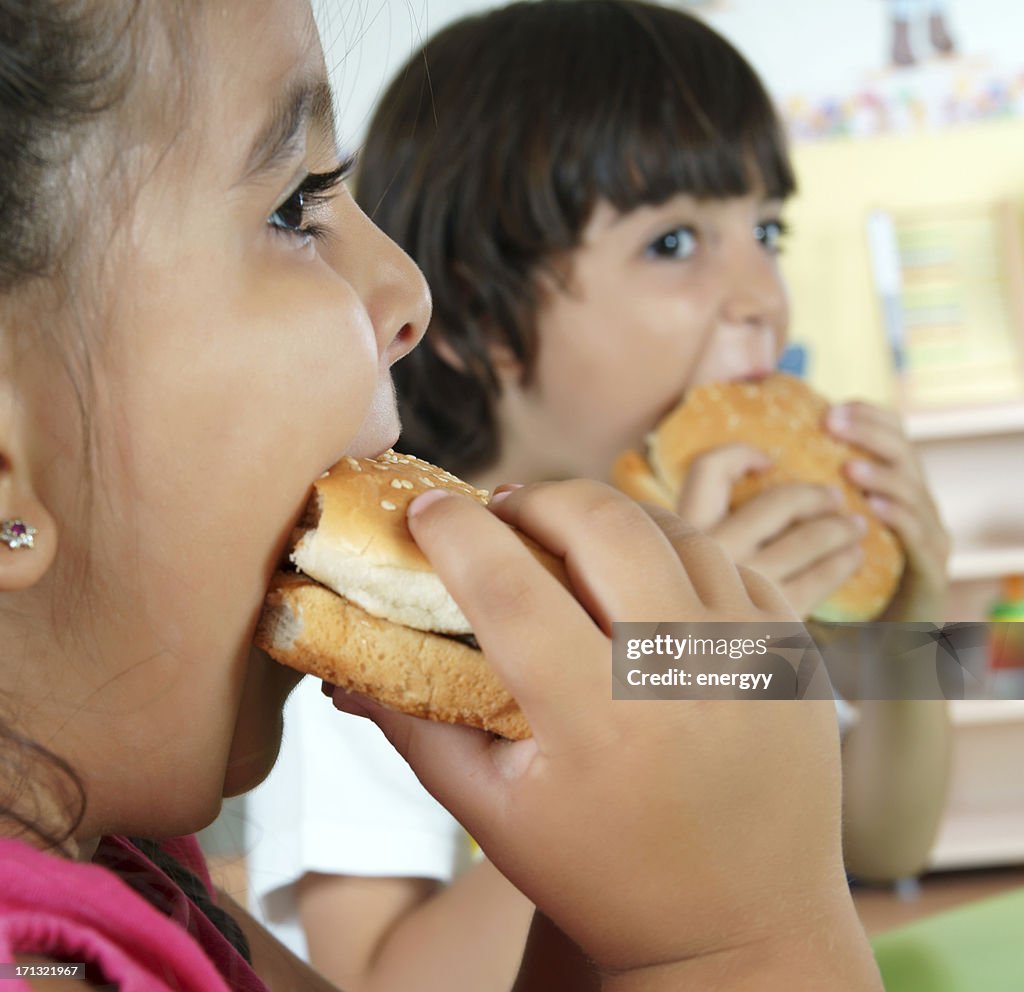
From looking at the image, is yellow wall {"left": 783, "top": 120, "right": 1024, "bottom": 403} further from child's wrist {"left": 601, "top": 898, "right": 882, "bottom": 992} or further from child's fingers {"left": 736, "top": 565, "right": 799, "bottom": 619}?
child's wrist {"left": 601, "top": 898, "right": 882, "bottom": 992}

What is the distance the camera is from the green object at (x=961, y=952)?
3.13ft

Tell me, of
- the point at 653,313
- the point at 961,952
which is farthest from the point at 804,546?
the point at 961,952

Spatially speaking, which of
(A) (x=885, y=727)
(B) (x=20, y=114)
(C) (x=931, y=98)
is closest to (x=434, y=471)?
(B) (x=20, y=114)

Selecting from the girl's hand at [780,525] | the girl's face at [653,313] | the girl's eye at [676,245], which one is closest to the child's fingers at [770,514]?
the girl's hand at [780,525]

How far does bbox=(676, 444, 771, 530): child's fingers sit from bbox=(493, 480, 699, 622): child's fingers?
0.70 metres

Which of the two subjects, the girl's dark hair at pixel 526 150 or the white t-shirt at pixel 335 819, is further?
the girl's dark hair at pixel 526 150

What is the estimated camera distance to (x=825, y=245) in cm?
402

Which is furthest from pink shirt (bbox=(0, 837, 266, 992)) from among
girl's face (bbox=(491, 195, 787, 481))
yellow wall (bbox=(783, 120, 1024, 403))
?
yellow wall (bbox=(783, 120, 1024, 403))

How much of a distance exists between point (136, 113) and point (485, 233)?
1.03 metres

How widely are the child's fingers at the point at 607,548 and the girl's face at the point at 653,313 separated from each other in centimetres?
87

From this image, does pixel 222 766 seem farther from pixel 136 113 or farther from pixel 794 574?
pixel 794 574

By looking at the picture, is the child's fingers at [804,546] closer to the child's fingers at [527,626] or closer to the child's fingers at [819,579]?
the child's fingers at [819,579]

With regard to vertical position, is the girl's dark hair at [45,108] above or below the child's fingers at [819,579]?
above

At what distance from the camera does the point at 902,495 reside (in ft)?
4.88
